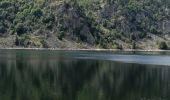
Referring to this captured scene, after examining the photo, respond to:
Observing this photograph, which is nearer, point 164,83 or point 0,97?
point 0,97

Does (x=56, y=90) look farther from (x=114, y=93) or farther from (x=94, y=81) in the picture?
(x=94, y=81)

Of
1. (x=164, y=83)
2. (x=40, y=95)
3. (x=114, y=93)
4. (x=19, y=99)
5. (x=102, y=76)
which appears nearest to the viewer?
(x=19, y=99)

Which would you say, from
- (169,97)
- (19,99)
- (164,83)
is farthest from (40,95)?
(164,83)

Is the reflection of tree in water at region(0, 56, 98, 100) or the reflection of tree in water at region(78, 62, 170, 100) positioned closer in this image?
the reflection of tree in water at region(0, 56, 98, 100)

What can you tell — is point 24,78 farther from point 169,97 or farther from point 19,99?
point 169,97

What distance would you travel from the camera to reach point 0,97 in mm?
73438

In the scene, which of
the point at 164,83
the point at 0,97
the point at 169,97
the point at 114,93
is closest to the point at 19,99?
the point at 0,97

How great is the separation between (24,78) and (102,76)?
24.8 metres

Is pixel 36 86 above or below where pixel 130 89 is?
above

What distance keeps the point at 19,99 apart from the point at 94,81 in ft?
110

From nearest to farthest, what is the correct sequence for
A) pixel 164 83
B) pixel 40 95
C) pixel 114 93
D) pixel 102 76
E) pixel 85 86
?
pixel 40 95 < pixel 114 93 < pixel 85 86 < pixel 164 83 < pixel 102 76

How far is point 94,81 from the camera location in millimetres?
103250

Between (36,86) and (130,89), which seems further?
(36,86)

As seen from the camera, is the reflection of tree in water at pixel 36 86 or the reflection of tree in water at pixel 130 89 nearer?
the reflection of tree in water at pixel 36 86
